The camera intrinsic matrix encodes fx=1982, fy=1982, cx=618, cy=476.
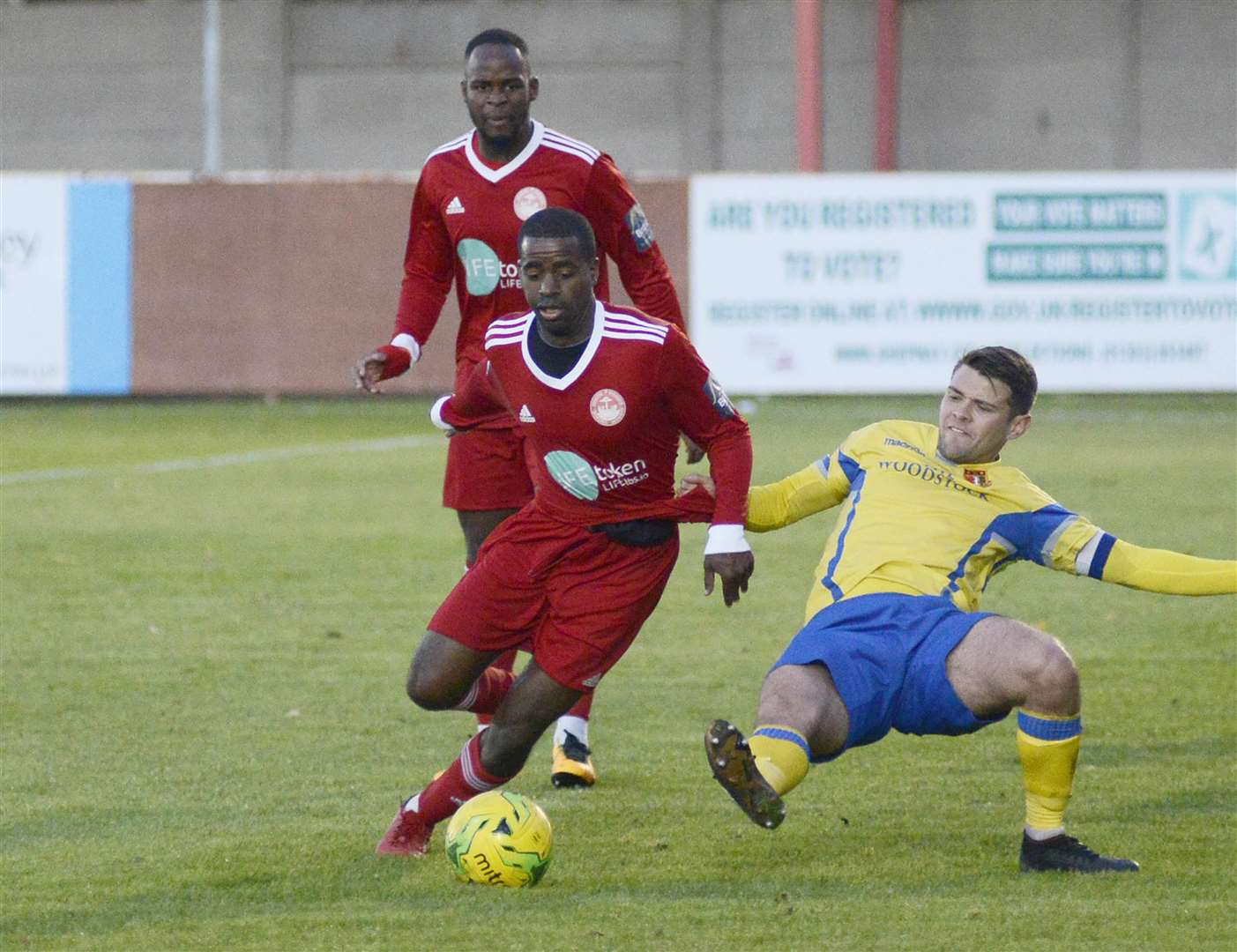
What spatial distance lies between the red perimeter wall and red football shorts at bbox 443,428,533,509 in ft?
46.8

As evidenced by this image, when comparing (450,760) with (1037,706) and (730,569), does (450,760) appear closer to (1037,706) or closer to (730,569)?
(730,569)

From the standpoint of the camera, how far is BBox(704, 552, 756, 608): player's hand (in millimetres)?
5023

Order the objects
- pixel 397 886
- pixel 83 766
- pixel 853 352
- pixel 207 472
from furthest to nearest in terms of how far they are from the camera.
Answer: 1. pixel 853 352
2. pixel 207 472
3. pixel 83 766
4. pixel 397 886

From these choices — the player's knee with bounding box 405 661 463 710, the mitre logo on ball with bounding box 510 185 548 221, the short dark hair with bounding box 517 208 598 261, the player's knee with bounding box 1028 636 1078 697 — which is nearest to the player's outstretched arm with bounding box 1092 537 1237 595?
the player's knee with bounding box 1028 636 1078 697

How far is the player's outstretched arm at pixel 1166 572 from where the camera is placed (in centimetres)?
504

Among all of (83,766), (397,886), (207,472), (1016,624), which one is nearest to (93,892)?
(397,886)

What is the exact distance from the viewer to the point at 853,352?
1934cm

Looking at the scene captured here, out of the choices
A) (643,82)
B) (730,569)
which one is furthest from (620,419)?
(643,82)

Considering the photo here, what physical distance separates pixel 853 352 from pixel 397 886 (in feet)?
48.6

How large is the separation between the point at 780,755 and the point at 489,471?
1.79 metres

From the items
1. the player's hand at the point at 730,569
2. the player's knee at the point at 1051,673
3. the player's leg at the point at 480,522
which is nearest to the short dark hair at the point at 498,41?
the player's leg at the point at 480,522

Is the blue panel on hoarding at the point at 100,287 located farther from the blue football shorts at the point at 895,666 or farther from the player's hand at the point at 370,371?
the blue football shorts at the point at 895,666

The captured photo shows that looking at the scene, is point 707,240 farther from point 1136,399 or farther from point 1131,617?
point 1131,617

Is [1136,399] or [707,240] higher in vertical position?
[707,240]
